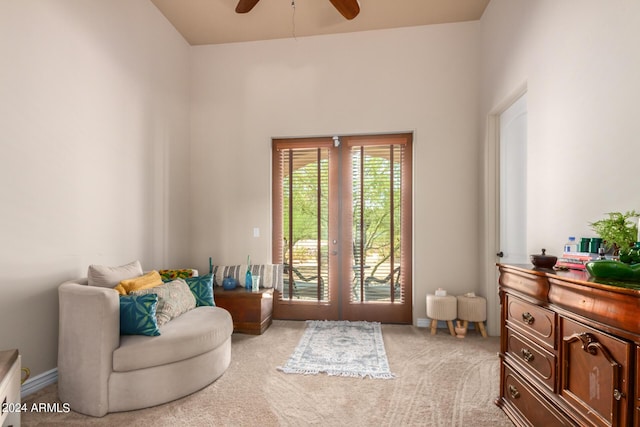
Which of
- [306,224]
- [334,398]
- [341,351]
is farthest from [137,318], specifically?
[306,224]

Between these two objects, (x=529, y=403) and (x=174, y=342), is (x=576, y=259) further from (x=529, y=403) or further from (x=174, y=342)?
(x=174, y=342)

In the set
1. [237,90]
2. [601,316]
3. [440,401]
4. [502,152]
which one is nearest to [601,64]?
[601,316]

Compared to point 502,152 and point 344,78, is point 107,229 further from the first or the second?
point 502,152

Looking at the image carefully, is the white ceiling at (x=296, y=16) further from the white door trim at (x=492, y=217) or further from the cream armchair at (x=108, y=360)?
the cream armchair at (x=108, y=360)

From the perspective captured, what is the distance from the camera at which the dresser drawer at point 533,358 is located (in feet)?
4.80

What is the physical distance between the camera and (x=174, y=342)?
202 centimetres

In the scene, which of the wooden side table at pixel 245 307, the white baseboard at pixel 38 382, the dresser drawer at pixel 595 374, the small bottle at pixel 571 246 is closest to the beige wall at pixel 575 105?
the small bottle at pixel 571 246

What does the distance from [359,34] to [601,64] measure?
2.68 meters

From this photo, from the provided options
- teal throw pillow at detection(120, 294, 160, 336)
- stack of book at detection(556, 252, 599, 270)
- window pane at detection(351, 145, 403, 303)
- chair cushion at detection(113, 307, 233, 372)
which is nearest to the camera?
stack of book at detection(556, 252, 599, 270)

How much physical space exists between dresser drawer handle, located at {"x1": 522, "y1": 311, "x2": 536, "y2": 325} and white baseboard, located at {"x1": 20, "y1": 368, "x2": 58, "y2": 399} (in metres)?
3.09

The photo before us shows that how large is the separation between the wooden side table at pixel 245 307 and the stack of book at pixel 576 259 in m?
2.61

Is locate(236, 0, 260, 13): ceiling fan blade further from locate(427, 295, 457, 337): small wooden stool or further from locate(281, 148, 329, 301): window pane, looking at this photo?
locate(427, 295, 457, 337): small wooden stool

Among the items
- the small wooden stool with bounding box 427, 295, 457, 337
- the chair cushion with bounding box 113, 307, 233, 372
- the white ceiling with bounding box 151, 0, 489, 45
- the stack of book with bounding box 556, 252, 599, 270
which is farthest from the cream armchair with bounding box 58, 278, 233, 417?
the white ceiling with bounding box 151, 0, 489, 45

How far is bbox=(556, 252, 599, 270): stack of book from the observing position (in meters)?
1.54
